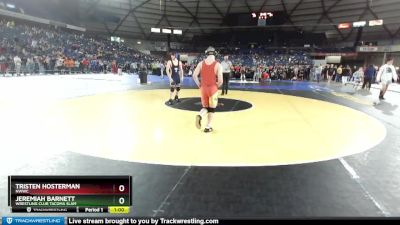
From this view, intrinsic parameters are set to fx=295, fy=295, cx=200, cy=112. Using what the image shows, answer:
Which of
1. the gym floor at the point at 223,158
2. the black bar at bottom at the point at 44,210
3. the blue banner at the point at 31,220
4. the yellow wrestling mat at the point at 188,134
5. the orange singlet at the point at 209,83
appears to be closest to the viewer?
the blue banner at the point at 31,220

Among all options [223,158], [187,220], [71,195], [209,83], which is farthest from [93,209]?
[209,83]

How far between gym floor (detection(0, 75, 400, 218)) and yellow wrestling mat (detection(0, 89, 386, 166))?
2 centimetres

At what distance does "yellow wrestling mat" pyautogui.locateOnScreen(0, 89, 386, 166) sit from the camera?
15.4 ft

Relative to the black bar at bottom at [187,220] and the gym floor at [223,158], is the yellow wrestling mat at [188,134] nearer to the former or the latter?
the gym floor at [223,158]

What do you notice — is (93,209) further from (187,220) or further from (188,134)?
(188,134)

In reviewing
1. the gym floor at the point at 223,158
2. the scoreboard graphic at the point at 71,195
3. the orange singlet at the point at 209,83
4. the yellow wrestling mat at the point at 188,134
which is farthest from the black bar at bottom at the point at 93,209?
the orange singlet at the point at 209,83

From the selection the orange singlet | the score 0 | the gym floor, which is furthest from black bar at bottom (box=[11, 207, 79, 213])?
the orange singlet

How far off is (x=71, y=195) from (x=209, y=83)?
13.7ft

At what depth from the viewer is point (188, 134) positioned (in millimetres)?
6051

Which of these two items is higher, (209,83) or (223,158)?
(209,83)

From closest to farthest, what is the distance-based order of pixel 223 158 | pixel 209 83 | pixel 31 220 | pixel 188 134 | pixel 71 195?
1. pixel 31 220
2. pixel 71 195
3. pixel 223 158
4. pixel 188 134
5. pixel 209 83

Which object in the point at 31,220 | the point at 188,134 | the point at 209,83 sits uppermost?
the point at 209,83

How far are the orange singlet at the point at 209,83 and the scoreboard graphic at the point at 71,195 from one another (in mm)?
3895

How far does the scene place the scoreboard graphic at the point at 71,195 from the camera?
8.84 feet
